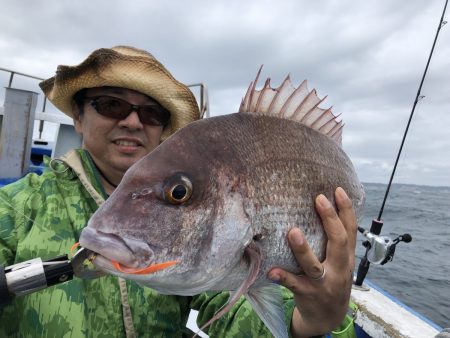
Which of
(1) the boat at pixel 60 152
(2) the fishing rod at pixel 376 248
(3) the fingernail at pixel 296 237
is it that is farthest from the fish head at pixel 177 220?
(2) the fishing rod at pixel 376 248

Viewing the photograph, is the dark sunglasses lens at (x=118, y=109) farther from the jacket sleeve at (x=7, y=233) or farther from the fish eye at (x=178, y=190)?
the fish eye at (x=178, y=190)

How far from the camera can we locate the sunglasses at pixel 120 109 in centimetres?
214

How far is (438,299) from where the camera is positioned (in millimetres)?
8211

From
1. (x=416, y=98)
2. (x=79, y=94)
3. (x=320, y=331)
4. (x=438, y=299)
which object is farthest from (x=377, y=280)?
(x=79, y=94)

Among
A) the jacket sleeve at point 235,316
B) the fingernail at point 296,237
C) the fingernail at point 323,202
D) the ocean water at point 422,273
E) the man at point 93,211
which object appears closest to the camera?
the fingernail at point 296,237

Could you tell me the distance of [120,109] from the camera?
84.5 inches

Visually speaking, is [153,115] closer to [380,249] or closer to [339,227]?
[339,227]

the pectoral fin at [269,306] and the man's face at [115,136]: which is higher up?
the man's face at [115,136]

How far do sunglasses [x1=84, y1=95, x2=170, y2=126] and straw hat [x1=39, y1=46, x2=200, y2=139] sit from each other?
9 centimetres

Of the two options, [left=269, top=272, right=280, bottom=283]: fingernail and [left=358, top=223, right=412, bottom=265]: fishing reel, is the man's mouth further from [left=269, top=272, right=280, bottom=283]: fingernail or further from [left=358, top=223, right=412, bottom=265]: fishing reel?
[left=358, top=223, right=412, bottom=265]: fishing reel

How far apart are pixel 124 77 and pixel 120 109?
0.19m

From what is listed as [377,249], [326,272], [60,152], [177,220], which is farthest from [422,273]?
[177,220]

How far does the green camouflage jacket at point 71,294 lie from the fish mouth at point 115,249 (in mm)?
794

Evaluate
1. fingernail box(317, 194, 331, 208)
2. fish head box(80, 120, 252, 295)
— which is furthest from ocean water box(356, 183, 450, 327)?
fish head box(80, 120, 252, 295)
